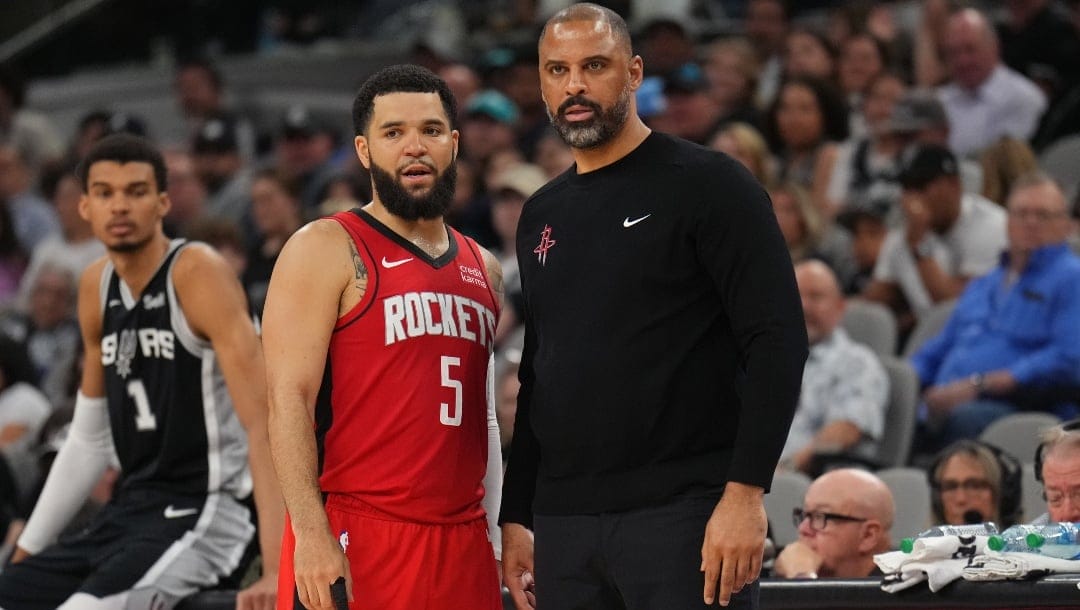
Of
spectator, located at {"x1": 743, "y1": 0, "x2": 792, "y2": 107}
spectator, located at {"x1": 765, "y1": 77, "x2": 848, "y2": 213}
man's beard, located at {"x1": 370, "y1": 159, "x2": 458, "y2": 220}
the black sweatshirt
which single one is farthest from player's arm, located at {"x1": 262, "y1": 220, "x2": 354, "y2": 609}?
spectator, located at {"x1": 743, "y1": 0, "x2": 792, "y2": 107}

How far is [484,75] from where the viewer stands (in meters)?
12.4

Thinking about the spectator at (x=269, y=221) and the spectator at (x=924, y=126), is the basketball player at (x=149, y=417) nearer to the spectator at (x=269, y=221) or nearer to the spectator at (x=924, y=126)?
the spectator at (x=269, y=221)

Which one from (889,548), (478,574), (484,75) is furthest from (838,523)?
(484,75)

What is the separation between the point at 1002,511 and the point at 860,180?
376 centimetres

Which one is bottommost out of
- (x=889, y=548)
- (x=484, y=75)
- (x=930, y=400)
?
(x=889, y=548)

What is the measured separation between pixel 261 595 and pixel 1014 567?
2.23 metres

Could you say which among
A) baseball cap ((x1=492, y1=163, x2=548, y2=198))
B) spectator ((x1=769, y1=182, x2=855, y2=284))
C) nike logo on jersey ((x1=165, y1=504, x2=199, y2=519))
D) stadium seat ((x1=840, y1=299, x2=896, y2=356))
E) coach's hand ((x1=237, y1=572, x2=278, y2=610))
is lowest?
coach's hand ((x1=237, y1=572, x2=278, y2=610))

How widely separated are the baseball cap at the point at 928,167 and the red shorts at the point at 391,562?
4712mm

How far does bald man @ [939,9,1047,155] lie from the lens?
9.75 m

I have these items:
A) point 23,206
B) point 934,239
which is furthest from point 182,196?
point 934,239

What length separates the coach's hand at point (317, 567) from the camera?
4117 mm

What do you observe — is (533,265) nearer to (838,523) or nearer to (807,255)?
(838,523)

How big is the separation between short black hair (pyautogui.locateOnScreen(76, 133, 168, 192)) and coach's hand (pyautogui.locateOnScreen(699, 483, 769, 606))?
2.69 meters

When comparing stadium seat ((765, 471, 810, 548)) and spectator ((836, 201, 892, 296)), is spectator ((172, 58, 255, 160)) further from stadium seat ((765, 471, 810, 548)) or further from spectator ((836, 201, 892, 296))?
stadium seat ((765, 471, 810, 548))
